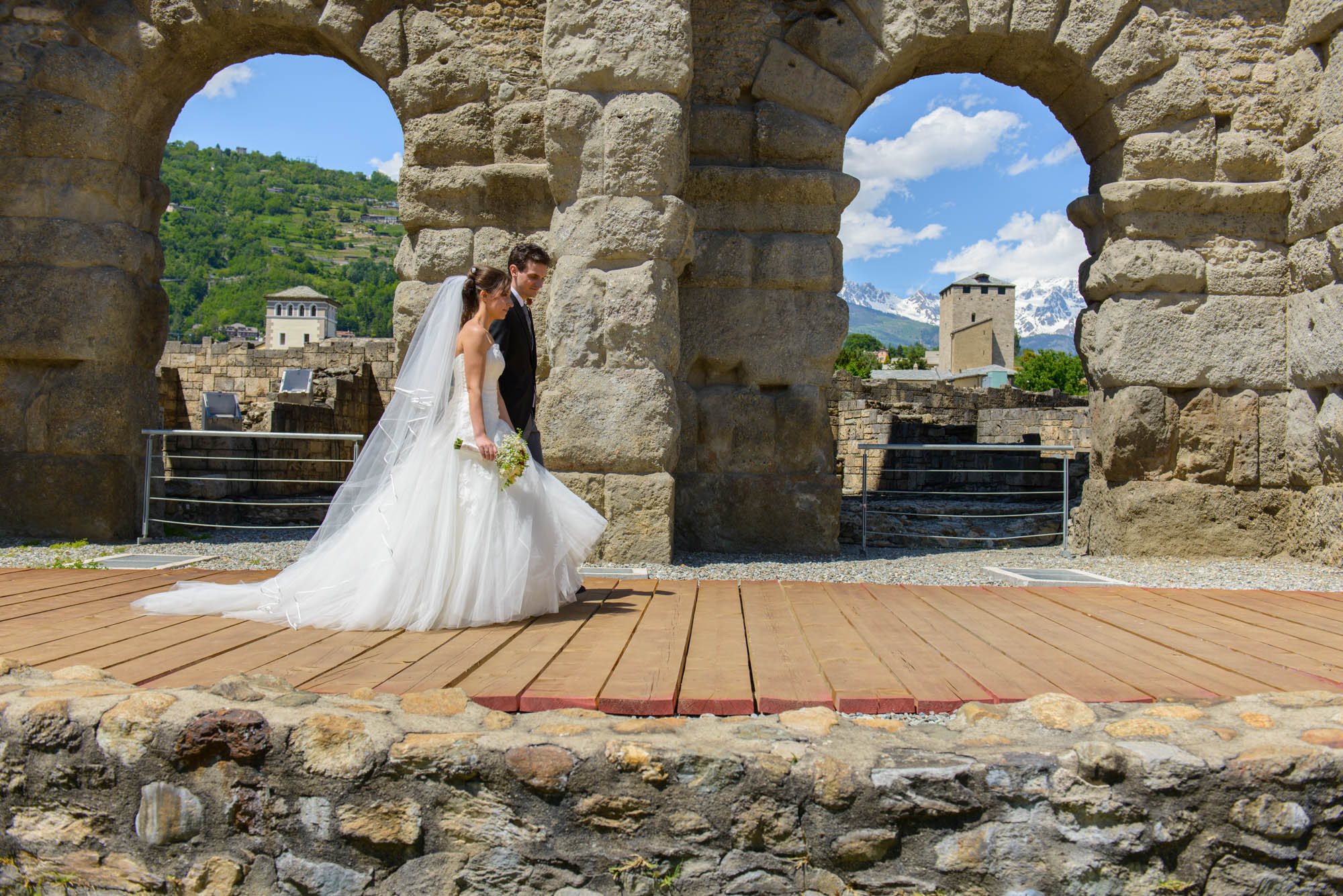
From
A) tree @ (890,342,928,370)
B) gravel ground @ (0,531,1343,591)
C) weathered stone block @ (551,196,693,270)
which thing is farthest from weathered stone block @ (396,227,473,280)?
tree @ (890,342,928,370)

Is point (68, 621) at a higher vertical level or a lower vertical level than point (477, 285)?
lower

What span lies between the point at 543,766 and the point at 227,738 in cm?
95

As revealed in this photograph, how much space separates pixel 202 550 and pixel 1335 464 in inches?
295

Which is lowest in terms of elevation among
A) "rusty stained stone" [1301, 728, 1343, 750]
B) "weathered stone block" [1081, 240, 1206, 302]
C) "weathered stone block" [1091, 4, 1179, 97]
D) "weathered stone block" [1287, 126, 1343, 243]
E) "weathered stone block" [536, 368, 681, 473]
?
"rusty stained stone" [1301, 728, 1343, 750]

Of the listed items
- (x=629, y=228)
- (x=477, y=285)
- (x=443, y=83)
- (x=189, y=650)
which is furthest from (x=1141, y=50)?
(x=189, y=650)

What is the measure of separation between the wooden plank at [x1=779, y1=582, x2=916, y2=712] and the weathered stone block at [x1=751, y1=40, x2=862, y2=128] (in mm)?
3626

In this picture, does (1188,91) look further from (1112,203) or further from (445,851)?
(445,851)

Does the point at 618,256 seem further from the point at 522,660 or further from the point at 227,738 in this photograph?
the point at 227,738

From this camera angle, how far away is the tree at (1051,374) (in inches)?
2072

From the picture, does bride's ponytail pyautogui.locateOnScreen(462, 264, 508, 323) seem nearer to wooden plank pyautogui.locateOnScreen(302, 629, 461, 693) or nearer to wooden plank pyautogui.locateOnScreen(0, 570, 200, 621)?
wooden plank pyautogui.locateOnScreen(302, 629, 461, 693)

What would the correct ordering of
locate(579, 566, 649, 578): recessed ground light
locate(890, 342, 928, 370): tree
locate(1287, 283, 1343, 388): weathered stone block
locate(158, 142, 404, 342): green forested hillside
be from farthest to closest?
1. locate(158, 142, 404, 342): green forested hillside
2. locate(890, 342, 928, 370): tree
3. locate(1287, 283, 1343, 388): weathered stone block
4. locate(579, 566, 649, 578): recessed ground light

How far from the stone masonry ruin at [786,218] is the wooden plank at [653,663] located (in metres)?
2.26

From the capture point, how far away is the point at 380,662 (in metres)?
3.26

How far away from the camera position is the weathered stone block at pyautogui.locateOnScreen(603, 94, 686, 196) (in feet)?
17.9
